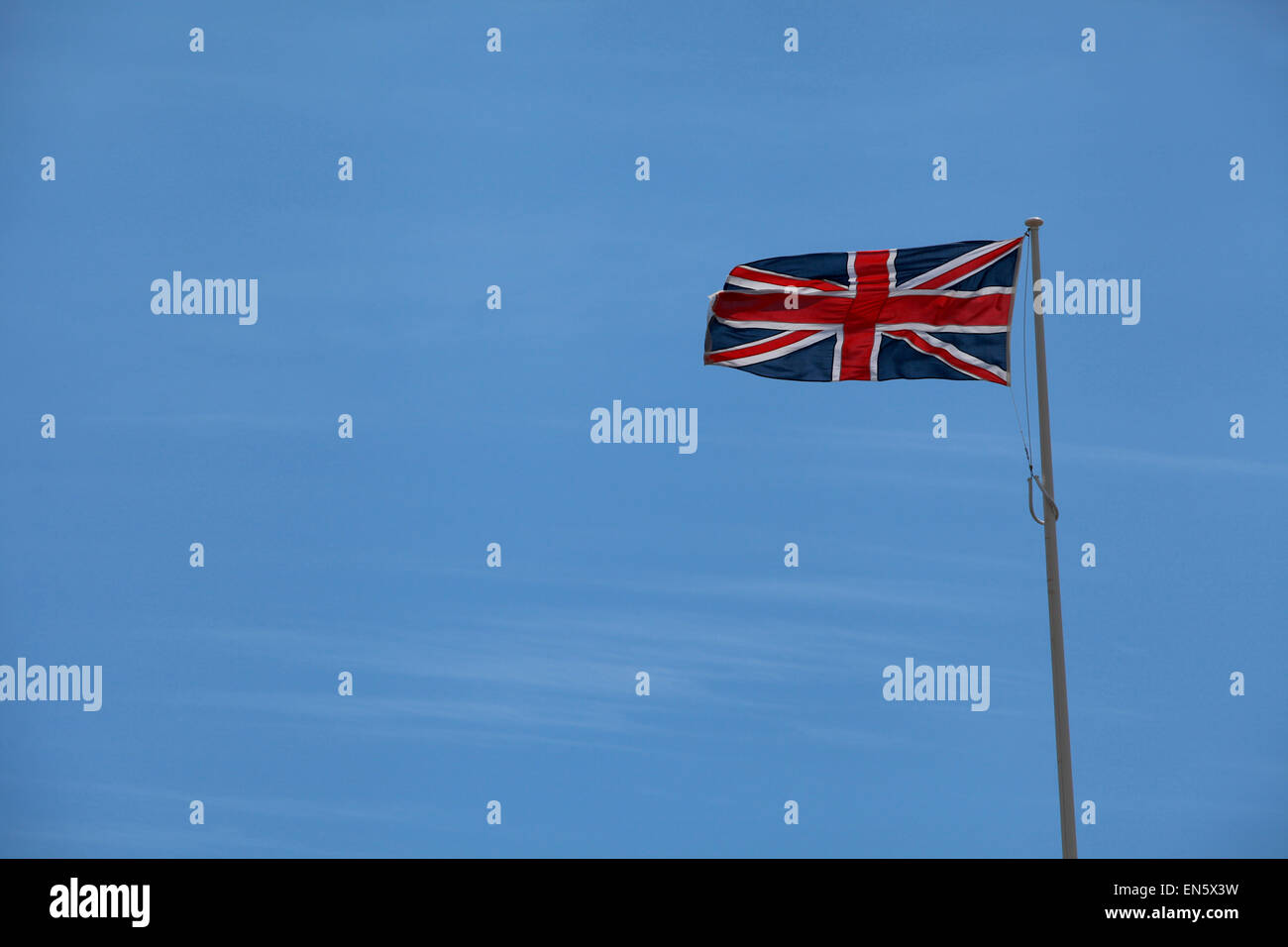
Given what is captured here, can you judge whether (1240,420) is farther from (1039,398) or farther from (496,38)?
(496,38)

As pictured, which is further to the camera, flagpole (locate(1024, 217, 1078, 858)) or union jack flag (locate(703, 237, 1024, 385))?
union jack flag (locate(703, 237, 1024, 385))

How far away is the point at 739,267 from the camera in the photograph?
87.3ft

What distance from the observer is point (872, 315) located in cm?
2633

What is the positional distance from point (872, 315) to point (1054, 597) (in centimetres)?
566

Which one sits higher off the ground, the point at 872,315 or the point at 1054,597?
the point at 872,315

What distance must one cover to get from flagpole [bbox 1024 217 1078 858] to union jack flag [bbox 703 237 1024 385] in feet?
2.10

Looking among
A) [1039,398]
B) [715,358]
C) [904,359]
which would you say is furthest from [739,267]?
[1039,398]

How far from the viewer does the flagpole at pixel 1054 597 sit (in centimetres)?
2347

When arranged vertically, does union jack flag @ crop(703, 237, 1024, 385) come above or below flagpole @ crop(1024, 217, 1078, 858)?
above

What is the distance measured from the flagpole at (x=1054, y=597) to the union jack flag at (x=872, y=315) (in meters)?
0.64

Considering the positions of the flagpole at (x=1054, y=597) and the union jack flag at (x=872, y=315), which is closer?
the flagpole at (x=1054, y=597)

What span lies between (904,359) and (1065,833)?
26.7 ft

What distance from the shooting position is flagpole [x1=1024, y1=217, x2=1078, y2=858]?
2347 cm

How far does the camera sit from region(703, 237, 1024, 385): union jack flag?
1015 inches
